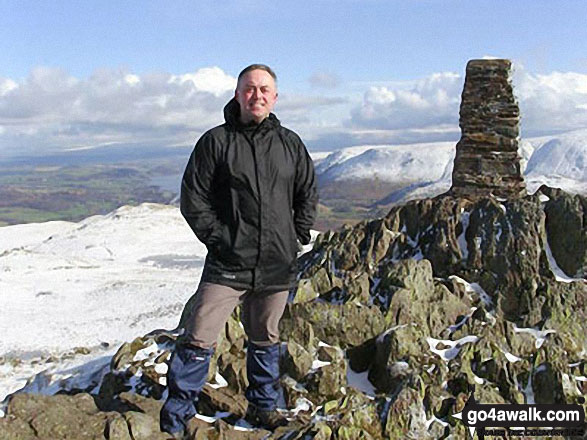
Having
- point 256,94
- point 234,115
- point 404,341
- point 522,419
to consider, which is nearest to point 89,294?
point 404,341

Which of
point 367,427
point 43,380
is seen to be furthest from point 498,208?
point 43,380

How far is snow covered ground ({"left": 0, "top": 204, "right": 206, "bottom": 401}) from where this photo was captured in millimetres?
27234

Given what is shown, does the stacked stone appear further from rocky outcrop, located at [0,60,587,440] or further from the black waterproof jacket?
the black waterproof jacket

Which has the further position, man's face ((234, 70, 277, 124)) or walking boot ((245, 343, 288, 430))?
walking boot ((245, 343, 288, 430))

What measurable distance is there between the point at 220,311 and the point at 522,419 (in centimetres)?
594

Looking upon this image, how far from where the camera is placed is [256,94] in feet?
25.3

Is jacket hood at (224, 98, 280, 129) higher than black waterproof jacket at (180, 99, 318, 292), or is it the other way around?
jacket hood at (224, 98, 280, 129)

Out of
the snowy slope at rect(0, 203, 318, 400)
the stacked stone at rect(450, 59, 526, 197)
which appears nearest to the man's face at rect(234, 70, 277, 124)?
the snowy slope at rect(0, 203, 318, 400)

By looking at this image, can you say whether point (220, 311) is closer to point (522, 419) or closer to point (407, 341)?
point (407, 341)

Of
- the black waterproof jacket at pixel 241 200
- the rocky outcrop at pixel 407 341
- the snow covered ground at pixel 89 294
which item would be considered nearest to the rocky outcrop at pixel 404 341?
the rocky outcrop at pixel 407 341

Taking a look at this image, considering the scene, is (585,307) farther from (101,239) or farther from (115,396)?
(101,239)

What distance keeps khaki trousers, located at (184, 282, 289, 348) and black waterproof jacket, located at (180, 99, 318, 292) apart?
0.21 meters

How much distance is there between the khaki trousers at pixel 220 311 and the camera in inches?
317

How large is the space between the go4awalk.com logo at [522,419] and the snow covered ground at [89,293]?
523 inches
